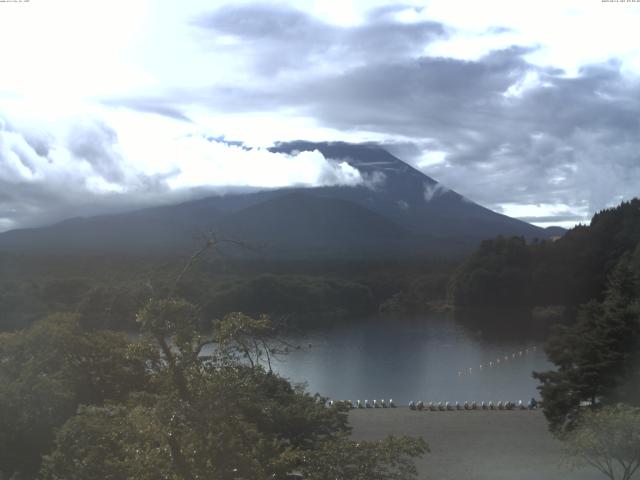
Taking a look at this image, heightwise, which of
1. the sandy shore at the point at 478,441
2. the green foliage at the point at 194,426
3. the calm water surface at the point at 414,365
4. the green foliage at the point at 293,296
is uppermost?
the green foliage at the point at 194,426

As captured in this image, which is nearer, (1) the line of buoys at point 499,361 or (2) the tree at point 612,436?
(2) the tree at point 612,436

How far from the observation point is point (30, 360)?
25.9 feet

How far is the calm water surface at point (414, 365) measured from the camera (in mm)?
21641

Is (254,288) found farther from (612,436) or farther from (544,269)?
(612,436)

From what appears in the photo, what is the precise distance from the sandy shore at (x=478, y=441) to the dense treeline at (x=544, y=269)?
92.9 feet

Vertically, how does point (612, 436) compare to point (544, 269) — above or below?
below

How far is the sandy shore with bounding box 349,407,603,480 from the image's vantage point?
11047 mm

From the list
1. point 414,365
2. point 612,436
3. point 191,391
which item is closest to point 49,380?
point 191,391

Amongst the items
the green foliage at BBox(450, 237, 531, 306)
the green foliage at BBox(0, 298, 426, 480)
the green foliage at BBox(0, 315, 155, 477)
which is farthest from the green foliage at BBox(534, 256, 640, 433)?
the green foliage at BBox(450, 237, 531, 306)

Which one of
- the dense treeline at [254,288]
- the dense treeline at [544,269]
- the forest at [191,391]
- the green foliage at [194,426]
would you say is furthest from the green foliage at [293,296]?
the green foliage at [194,426]

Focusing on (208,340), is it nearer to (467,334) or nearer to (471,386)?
(471,386)

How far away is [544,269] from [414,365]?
21.0 meters

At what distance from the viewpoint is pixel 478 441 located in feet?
44.8

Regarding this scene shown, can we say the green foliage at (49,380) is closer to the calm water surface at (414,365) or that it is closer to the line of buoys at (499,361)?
the calm water surface at (414,365)
